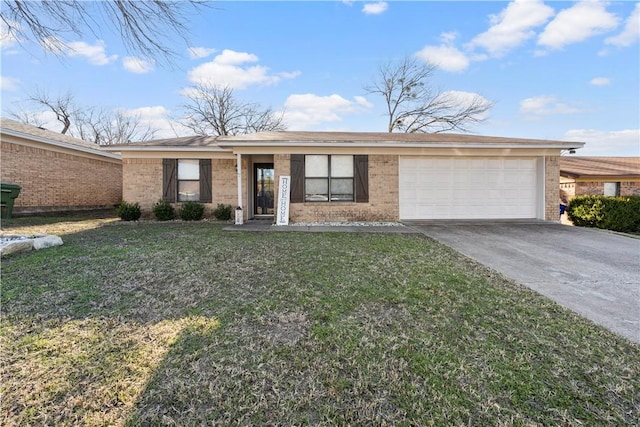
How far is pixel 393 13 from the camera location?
10.3 meters

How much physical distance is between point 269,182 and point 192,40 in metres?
7.30

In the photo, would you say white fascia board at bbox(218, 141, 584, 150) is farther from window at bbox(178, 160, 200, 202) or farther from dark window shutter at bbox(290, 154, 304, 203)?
window at bbox(178, 160, 200, 202)

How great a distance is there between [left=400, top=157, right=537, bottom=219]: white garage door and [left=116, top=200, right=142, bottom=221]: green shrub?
30.8ft

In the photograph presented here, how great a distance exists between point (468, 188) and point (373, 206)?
11.3 ft

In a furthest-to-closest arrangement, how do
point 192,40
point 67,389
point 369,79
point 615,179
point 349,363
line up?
point 369,79 → point 615,179 → point 192,40 → point 349,363 → point 67,389

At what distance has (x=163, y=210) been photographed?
1032cm

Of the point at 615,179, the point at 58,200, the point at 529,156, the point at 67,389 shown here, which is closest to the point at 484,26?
the point at 529,156

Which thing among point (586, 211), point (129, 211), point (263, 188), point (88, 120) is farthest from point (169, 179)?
point (88, 120)

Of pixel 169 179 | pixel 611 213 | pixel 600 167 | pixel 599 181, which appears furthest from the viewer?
pixel 600 167

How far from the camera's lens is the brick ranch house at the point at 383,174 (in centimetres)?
944

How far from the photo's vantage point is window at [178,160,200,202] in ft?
35.7

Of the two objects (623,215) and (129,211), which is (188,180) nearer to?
(129,211)

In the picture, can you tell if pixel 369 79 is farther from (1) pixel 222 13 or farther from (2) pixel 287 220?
(1) pixel 222 13

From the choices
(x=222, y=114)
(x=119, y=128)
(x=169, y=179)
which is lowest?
(x=169, y=179)
